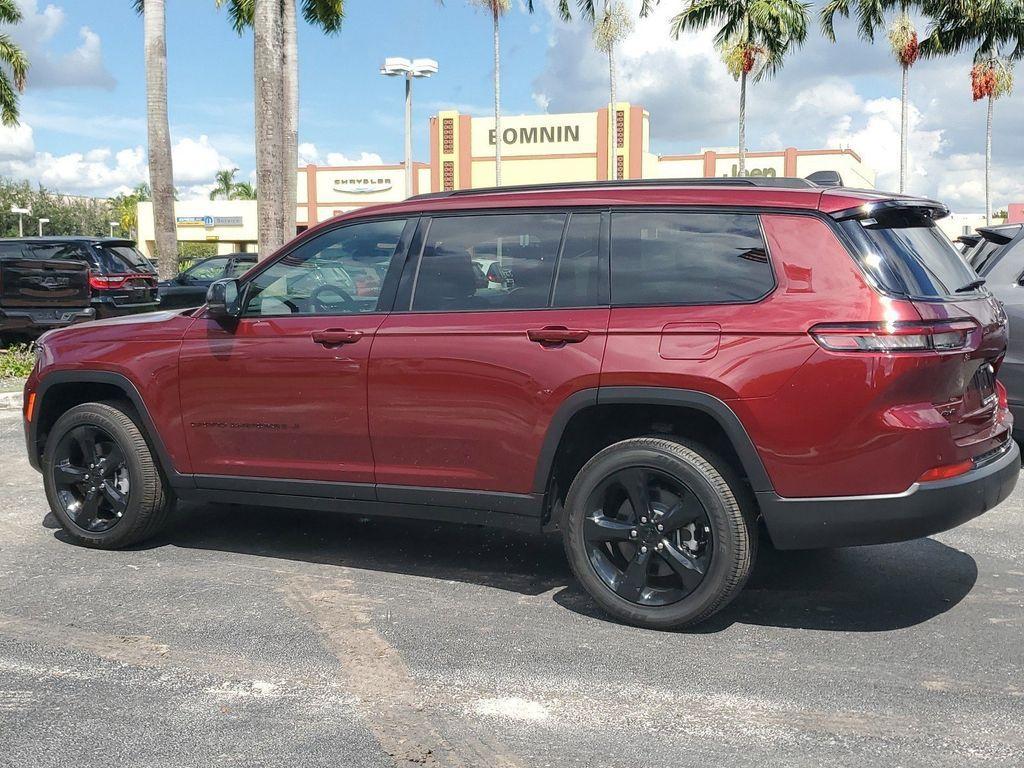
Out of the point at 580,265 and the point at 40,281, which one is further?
the point at 40,281

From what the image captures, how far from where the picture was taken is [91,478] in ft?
18.4

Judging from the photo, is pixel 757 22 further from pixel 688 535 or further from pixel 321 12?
pixel 688 535

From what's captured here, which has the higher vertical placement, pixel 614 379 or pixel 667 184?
pixel 667 184

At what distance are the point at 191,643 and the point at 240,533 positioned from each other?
1.84 meters

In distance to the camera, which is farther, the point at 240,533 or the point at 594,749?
the point at 240,533

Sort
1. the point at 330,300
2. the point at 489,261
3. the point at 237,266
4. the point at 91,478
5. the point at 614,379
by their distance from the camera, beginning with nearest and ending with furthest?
the point at 614,379 → the point at 489,261 → the point at 330,300 → the point at 91,478 → the point at 237,266

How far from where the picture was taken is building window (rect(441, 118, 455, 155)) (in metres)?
Result: 54.5

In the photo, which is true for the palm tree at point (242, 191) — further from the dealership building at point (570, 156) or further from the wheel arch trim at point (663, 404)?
the wheel arch trim at point (663, 404)

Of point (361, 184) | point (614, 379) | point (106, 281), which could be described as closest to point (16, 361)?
point (106, 281)

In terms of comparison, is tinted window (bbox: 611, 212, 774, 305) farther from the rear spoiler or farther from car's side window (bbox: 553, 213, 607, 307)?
the rear spoiler

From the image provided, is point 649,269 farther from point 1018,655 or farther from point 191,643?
point 191,643

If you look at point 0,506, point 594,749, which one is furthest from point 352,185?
point 594,749

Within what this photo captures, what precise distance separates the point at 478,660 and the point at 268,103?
10.7m

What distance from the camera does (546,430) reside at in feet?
14.5
